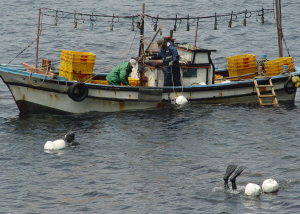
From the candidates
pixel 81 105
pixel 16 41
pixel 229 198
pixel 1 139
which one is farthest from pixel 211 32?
pixel 229 198

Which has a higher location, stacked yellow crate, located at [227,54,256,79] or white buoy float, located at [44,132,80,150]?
stacked yellow crate, located at [227,54,256,79]

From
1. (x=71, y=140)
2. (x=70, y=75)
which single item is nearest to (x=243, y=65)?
(x=70, y=75)

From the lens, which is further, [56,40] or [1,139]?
[56,40]

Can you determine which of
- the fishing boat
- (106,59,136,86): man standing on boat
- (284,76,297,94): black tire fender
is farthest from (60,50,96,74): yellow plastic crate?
(284,76,297,94): black tire fender

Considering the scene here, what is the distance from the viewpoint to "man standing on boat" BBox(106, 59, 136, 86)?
17.8 meters

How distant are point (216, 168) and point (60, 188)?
4.24 m

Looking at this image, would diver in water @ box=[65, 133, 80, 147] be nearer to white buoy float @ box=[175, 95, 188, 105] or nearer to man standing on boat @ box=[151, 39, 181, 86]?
white buoy float @ box=[175, 95, 188, 105]

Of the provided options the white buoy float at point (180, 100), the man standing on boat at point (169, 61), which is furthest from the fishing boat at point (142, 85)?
the man standing on boat at point (169, 61)

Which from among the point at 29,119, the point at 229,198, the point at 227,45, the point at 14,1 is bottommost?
the point at 229,198

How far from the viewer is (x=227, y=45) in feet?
109

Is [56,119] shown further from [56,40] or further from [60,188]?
[56,40]

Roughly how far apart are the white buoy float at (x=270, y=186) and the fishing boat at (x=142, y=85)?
7573 mm

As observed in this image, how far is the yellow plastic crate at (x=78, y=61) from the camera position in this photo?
17084 mm

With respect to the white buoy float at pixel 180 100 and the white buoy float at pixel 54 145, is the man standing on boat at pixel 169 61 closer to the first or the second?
the white buoy float at pixel 180 100
